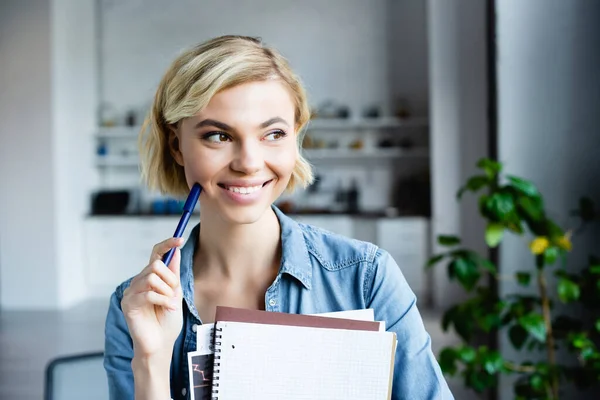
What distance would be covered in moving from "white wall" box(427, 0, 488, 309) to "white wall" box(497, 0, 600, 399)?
275 centimetres

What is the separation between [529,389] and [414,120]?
4.37 meters

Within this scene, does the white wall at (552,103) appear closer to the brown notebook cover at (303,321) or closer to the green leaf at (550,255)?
the green leaf at (550,255)

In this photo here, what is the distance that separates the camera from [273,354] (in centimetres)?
81

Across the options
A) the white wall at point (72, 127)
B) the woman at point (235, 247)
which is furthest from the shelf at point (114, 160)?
the woman at point (235, 247)

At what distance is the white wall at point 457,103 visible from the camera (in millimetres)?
5734

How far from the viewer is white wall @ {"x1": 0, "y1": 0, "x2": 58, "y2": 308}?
591 centimetres

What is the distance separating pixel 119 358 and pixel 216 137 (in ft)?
1.42

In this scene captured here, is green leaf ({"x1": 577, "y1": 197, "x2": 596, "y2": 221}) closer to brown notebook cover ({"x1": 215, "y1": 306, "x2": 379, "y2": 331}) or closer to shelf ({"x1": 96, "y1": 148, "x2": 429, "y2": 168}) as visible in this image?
brown notebook cover ({"x1": 215, "y1": 306, "x2": 379, "y2": 331})

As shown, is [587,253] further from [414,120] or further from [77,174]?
[77,174]

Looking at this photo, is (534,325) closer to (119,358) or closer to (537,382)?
(537,382)

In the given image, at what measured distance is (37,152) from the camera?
6008 mm

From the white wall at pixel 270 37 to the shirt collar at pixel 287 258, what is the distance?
6100 mm

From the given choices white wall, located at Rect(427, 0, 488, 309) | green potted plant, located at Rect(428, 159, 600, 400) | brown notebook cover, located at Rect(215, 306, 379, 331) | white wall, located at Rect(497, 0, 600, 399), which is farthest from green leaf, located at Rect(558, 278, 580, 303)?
white wall, located at Rect(427, 0, 488, 309)

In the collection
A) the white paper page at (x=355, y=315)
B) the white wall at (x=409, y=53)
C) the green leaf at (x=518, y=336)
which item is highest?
the white wall at (x=409, y=53)
